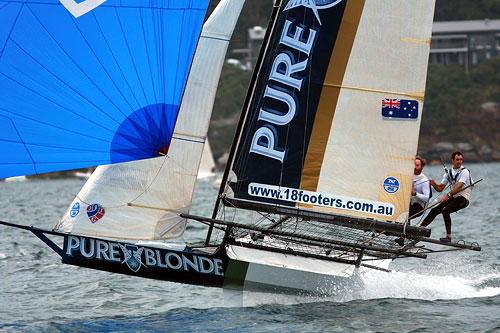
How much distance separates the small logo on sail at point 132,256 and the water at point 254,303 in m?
0.63

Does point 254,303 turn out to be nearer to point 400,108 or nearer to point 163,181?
point 163,181

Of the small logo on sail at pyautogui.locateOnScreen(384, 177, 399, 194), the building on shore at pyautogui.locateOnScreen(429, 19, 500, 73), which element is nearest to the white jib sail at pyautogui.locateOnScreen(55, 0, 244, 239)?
the small logo on sail at pyautogui.locateOnScreen(384, 177, 399, 194)

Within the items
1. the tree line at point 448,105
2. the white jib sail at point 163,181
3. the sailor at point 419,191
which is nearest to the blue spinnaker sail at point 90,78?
the white jib sail at point 163,181

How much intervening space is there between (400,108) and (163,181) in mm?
2987

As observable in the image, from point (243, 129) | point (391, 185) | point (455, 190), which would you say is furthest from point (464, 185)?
point (243, 129)

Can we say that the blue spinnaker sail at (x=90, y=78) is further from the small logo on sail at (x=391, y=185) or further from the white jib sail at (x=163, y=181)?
the small logo on sail at (x=391, y=185)

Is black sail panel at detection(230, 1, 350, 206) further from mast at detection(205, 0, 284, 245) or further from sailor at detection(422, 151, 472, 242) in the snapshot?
sailor at detection(422, 151, 472, 242)

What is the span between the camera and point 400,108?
9164 mm

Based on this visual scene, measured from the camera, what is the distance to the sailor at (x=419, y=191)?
10000 millimetres

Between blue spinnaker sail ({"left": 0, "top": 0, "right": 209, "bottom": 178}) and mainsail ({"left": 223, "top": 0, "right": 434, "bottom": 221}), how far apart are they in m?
1.07

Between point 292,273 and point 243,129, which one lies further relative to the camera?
point 243,129

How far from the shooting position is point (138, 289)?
11156 millimetres

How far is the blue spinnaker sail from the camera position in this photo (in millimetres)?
8625

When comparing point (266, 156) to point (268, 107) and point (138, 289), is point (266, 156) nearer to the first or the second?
point (268, 107)
